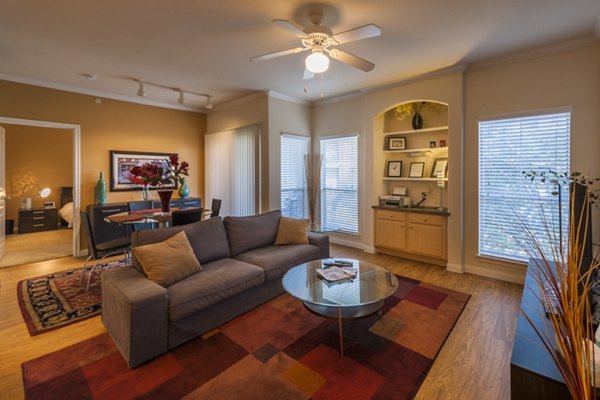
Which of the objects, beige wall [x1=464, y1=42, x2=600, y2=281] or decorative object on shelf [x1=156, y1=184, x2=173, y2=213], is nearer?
beige wall [x1=464, y1=42, x2=600, y2=281]

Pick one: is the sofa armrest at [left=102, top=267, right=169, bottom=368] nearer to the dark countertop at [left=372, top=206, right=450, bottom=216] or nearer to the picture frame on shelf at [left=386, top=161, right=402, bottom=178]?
the dark countertop at [left=372, top=206, right=450, bottom=216]

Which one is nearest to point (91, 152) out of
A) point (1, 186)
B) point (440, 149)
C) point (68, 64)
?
point (1, 186)

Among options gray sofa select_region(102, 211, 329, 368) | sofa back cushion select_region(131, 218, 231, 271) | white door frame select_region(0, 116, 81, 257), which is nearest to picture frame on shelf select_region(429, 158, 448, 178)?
gray sofa select_region(102, 211, 329, 368)

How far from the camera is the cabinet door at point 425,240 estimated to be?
410 cm

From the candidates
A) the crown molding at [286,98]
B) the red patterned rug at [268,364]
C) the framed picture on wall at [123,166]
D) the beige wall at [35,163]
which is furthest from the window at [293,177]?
the beige wall at [35,163]

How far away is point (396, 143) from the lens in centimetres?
480

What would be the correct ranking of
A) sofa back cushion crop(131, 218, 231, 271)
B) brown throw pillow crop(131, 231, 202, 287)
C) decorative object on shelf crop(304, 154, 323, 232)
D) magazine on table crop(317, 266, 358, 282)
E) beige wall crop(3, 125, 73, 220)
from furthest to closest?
1. beige wall crop(3, 125, 73, 220)
2. decorative object on shelf crop(304, 154, 323, 232)
3. sofa back cushion crop(131, 218, 231, 271)
4. magazine on table crop(317, 266, 358, 282)
5. brown throw pillow crop(131, 231, 202, 287)

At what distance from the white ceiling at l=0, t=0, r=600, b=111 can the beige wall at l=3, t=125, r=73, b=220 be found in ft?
11.6

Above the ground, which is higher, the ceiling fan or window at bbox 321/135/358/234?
the ceiling fan

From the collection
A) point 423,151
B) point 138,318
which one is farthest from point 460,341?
point 423,151

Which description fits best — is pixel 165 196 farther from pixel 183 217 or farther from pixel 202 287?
pixel 202 287

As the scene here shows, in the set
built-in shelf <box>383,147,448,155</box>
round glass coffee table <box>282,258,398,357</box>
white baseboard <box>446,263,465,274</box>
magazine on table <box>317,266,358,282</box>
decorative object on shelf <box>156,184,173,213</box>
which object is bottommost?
white baseboard <box>446,263,465,274</box>

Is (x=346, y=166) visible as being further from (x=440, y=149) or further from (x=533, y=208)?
(x=533, y=208)

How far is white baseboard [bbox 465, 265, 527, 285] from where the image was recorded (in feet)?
11.6
